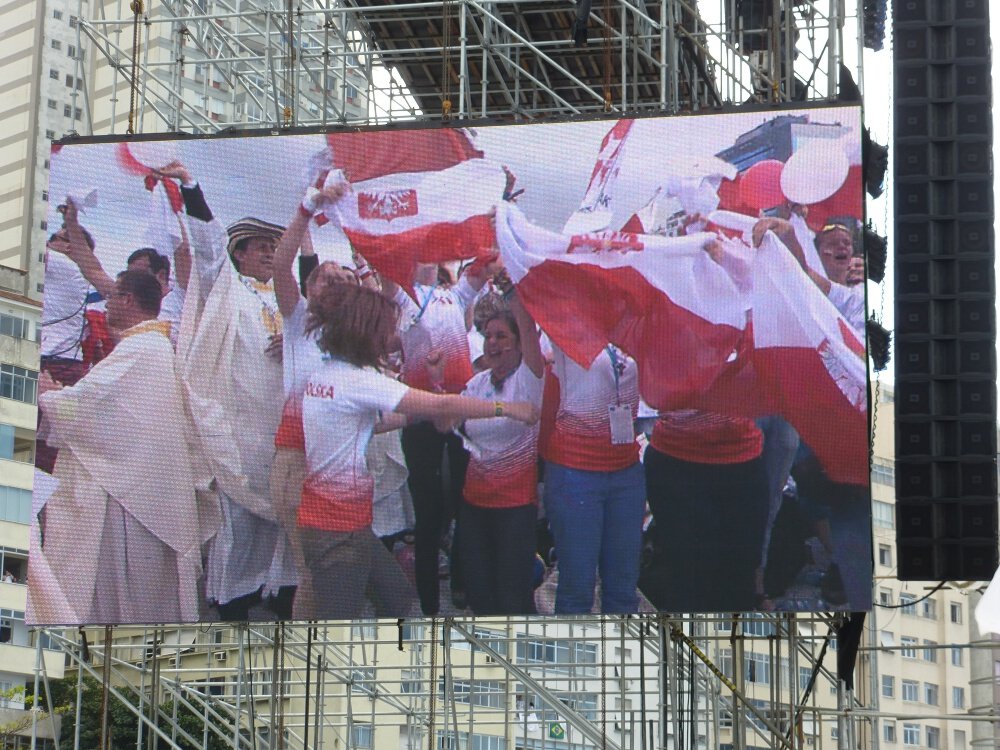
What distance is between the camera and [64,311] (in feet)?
61.0

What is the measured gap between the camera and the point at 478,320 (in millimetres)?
17938

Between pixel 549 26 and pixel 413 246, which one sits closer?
pixel 413 246

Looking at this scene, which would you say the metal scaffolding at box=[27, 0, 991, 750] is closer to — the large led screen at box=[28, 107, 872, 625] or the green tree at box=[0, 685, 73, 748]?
the large led screen at box=[28, 107, 872, 625]

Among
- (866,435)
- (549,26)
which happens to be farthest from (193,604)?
(549,26)

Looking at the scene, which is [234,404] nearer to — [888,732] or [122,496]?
[122,496]

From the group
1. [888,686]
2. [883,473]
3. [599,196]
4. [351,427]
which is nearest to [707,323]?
[599,196]

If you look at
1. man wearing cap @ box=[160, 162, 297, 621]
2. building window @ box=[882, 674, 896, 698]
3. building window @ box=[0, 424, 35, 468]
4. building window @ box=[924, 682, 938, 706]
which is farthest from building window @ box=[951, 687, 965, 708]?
man wearing cap @ box=[160, 162, 297, 621]

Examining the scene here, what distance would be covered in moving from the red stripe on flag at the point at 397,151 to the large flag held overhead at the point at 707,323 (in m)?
0.77

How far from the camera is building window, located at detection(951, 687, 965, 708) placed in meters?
63.8

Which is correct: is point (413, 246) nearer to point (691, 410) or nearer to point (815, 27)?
point (691, 410)

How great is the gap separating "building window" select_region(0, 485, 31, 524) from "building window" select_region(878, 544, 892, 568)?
29.8 meters

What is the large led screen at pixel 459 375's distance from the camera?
17219mm

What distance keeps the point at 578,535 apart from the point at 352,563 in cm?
206

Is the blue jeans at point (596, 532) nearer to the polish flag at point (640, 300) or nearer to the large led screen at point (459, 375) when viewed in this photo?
the large led screen at point (459, 375)
